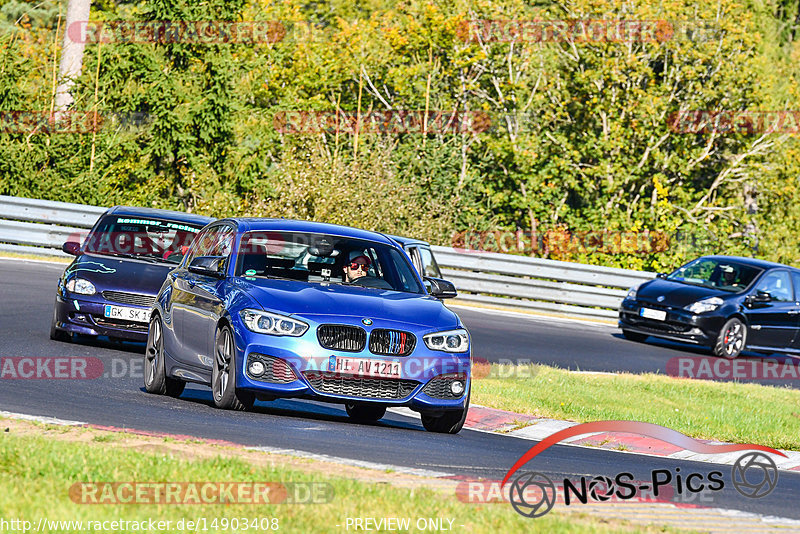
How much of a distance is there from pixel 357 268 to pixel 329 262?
0.80 ft

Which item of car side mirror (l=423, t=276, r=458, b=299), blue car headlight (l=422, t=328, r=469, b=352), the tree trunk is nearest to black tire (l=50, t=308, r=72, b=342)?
car side mirror (l=423, t=276, r=458, b=299)

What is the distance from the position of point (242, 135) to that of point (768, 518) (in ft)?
84.0

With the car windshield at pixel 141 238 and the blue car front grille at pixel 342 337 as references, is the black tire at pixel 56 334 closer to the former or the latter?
the car windshield at pixel 141 238

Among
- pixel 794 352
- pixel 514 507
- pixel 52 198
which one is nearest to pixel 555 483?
pixel 514 507

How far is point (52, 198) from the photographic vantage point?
96.4 feet

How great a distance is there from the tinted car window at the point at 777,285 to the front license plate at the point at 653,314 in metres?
1.84

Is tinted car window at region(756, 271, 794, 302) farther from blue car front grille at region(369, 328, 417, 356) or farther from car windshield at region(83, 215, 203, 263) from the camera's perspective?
blue car front grille at region(369, 328, 417, 356)

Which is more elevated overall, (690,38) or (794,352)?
(690,38)

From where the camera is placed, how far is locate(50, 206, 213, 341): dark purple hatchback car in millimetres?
14398

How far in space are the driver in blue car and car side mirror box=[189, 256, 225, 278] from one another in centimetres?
105

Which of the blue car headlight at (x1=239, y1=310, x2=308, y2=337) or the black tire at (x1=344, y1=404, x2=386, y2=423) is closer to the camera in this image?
the blue car headlight at (x1=239, y1=310, x2=308, y2=337)

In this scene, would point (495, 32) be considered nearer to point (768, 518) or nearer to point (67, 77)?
point (67, 77)

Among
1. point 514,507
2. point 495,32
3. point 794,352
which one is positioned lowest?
point 794,352

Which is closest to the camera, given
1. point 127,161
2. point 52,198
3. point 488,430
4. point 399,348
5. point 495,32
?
point 399,348
